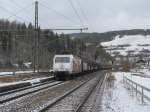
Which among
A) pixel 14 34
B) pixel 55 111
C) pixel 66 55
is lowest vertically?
pixel 55 111

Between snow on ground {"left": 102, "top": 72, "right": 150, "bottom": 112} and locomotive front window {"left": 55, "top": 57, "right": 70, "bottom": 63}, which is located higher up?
locomotive front window {"left": 55, "top": 57, "right": 70, "bottom": 63}

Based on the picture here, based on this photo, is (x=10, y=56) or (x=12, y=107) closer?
(x=12, y=107)

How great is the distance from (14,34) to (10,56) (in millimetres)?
9641

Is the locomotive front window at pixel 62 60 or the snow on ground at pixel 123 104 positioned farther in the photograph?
the locomotive front window at pixel 62 60

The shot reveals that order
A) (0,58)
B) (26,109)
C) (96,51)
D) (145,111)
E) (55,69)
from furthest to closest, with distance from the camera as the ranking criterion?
(96,51) → (0,58) → (55,69) → (26,109) → (145,111)

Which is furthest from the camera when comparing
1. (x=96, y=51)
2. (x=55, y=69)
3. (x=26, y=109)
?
(x=96, y=51)

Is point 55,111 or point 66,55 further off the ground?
point 66,55

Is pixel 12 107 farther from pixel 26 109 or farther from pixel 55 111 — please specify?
pixel 55 111

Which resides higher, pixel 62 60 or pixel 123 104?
pixel 62 60

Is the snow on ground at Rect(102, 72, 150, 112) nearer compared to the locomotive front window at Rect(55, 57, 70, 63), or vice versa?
the snow on ground at Rect(102, 72, 150, 112)

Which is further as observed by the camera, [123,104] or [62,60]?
[62,60]

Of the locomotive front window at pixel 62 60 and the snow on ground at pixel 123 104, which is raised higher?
the locomotive front window at pixel 62 60

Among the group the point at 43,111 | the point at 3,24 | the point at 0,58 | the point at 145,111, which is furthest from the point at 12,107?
the point at 3,24

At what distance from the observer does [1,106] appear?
17.4m
